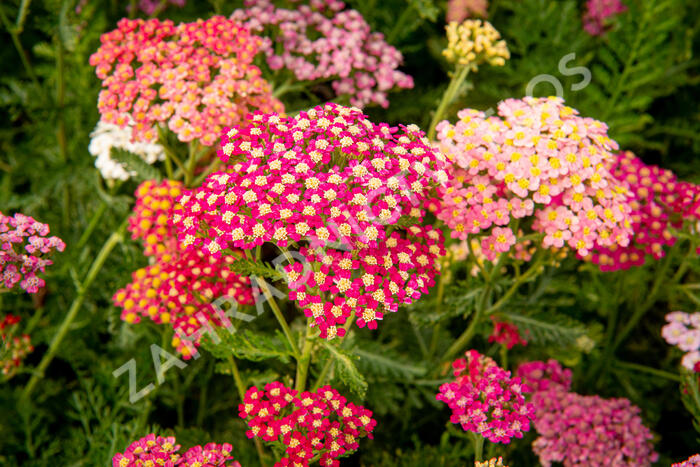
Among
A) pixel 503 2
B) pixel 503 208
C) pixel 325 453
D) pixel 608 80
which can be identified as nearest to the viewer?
pixel 325 453

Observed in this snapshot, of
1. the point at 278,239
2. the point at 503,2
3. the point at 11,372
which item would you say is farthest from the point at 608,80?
the point at 11,372

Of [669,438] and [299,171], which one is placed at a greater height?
[299,171]

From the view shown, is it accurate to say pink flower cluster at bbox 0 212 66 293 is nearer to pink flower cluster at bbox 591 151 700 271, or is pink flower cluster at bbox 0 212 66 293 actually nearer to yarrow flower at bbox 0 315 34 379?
yarrow flower at bbox 0 315 34 379

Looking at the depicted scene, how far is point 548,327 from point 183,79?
1.48 m

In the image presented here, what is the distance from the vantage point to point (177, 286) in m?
1.71

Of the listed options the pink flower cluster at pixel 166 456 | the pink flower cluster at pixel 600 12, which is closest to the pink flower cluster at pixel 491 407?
the pink flower cluster at pixel 166 456

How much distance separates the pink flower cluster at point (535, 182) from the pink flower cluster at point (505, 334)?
44 cm

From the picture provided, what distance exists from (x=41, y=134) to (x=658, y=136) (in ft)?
10.9

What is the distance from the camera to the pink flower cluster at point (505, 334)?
6.43ft

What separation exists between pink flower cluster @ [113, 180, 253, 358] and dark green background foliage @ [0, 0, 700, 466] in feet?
0.42

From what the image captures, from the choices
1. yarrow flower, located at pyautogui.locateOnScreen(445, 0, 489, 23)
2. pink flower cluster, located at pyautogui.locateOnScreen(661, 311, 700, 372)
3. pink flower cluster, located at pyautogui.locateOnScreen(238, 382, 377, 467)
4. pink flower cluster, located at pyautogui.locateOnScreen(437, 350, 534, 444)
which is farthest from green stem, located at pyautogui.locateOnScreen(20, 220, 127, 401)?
pink flower cluster, located at pyautogui.locateOnScreen(661, 311, 700, 372)

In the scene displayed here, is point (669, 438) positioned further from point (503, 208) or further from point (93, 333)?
point (93, 333)

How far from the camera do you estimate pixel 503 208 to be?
63.4 inches

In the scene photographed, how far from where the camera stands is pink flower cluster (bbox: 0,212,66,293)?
4.72 ft
